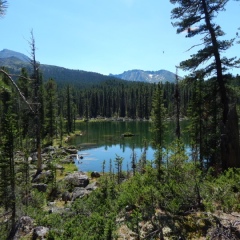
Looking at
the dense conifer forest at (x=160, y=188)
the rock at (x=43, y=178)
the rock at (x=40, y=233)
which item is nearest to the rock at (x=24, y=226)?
the dense conifer forest at (x=160, y=188)

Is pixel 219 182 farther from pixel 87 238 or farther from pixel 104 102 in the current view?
pixel 104 102

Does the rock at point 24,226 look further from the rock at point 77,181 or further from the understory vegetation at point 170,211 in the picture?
the rock at point 77,181

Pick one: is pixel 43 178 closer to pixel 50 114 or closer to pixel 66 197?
pixel 66 197

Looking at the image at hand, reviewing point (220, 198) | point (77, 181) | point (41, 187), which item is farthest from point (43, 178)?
point (220, 198)

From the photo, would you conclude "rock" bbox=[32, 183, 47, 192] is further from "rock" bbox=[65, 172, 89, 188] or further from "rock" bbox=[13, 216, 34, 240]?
"rock" bbox=[13, 216, 34, 240]

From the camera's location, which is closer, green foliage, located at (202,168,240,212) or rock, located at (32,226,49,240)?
green foliage, located at (202,168,240,212)

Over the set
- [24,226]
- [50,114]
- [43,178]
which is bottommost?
[43,178]

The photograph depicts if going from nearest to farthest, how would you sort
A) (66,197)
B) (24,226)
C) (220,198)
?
(220,198) → (24,226) → (66,197)

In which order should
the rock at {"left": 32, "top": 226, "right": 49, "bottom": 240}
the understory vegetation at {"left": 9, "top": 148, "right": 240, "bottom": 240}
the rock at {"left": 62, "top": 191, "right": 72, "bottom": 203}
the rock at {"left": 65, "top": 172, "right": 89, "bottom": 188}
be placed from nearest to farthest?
the understory vegetation at {"left": 9, "top": 148, "right": 240, "bottom": 240} < the rock at {"left": 32, "top": 226, "right": 49, "bottom": 240} < the rock at {"left": 62, "top": 191, "right": 72, "bottom": 203} < the rock at {"left": 65, "top": 172, "right": 89, "bottom": 188}

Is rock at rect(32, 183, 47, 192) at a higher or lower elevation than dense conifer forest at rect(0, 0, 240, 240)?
lower

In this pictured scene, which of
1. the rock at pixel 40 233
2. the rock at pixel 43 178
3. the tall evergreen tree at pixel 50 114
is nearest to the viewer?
the rock at pixel 40 233

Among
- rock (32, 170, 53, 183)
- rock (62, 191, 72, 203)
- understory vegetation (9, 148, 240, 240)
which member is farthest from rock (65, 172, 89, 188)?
understory vegetation (9, 148, 240, 240)

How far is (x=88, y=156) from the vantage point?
47.8m

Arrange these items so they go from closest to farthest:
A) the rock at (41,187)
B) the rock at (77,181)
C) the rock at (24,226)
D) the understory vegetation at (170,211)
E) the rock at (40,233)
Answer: the understory vegetation at (170,211), the rock at (40,233), the rock at (24,226), the rock at (41,187), the rock at (77,181)
